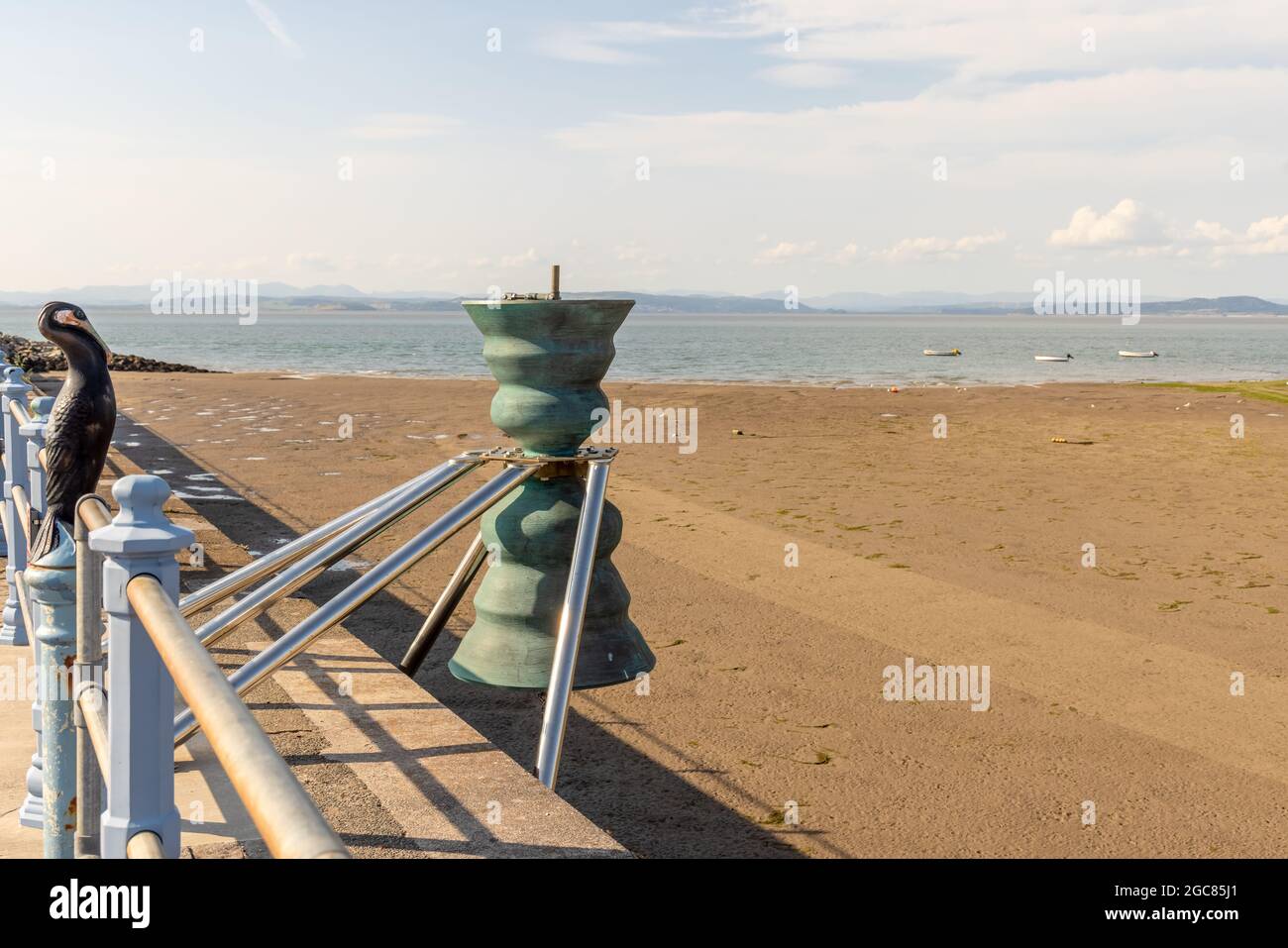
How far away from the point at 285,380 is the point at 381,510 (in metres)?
31.7

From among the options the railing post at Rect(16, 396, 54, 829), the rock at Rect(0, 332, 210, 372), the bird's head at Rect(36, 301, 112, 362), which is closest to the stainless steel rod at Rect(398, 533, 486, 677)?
the railing post at Rect(16, 396, 54, 829)

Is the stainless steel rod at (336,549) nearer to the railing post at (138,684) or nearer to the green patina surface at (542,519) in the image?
the green patina surface at (542,519)

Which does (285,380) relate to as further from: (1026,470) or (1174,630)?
(1174,630)

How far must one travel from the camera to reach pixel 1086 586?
8.88 metres

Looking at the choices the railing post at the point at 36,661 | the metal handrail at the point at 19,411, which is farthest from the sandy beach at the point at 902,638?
the metal handrail at the point at 19,411

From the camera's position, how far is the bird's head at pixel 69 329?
186 inches

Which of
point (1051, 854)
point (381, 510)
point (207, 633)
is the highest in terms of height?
point (381, 510)

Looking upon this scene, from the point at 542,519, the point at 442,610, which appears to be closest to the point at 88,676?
the point at 542,519

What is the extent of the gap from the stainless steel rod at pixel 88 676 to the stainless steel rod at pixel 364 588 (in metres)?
1.01

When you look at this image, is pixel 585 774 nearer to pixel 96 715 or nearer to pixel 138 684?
pixel 96 715

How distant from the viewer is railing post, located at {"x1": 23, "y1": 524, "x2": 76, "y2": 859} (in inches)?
127

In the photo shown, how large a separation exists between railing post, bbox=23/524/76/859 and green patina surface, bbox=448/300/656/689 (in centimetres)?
215

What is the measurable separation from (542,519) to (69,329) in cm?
206
